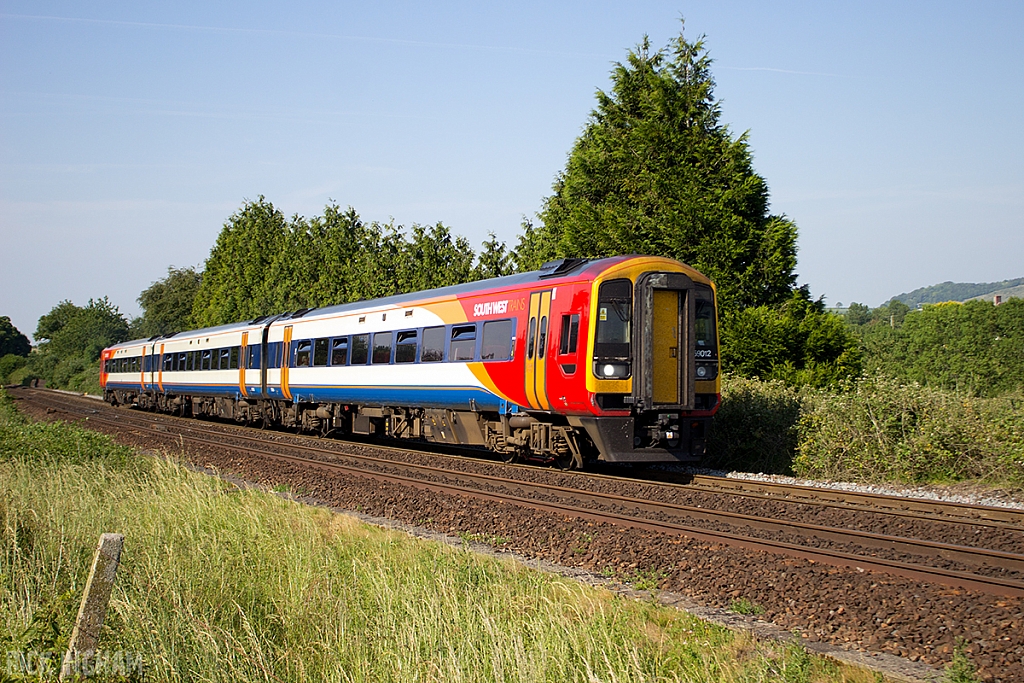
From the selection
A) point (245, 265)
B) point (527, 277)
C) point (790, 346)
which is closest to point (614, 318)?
point (527, 277)

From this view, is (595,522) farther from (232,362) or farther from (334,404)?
(232,362)

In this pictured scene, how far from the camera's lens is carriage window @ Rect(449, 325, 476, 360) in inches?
588

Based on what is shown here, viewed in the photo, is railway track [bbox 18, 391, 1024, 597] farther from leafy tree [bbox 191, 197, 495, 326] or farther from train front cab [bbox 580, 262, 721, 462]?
leafy tree [bbox 191, 197, 495, 326]

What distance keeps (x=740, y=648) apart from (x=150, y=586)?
444 cm

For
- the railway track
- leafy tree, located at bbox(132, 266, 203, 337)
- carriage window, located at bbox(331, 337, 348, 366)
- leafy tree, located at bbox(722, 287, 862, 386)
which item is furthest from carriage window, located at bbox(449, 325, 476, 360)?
leafy tree, located at bbox(132, 266, 203, 337)

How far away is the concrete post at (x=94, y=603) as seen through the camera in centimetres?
465

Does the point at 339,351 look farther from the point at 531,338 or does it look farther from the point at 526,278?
the point at 531,338

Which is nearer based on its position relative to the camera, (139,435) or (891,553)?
(891,553)

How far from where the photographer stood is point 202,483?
11438 millimetres

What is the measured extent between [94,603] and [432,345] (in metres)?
11.5

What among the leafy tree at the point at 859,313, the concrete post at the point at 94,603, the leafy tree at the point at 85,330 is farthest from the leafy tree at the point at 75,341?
the leafy tree at the point at 859,313

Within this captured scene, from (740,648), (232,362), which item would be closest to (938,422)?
(740,648)

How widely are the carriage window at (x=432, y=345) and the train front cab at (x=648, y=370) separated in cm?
417

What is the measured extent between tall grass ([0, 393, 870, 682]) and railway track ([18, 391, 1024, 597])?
2.23 meters
